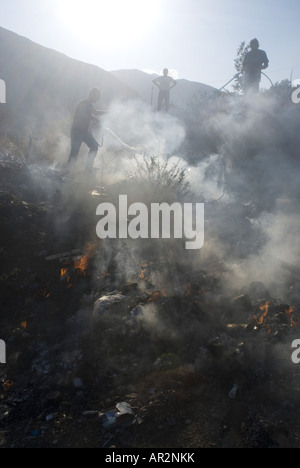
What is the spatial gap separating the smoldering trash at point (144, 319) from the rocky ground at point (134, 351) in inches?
0.4

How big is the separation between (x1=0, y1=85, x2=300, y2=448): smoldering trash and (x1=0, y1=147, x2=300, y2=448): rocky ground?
0.04 ft

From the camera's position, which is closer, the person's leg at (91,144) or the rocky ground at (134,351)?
the rocky ground at (134,351)

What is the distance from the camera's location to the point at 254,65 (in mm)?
8430

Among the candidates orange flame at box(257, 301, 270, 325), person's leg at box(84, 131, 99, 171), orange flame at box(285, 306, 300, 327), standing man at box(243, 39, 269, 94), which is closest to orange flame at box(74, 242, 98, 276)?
orange flame at box(257, 301, 270, 325)

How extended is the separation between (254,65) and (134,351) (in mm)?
8055

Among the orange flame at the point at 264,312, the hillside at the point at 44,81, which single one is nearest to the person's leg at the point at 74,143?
the orange flame at the point at 264,312

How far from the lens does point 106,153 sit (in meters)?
8.22

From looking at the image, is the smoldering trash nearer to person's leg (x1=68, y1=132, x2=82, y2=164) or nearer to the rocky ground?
the rocky ground

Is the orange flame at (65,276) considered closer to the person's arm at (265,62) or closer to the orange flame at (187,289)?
the orange flame at (187,289)

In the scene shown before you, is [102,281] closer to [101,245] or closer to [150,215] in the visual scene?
[101,245]

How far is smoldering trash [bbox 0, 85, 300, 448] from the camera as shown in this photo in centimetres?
257

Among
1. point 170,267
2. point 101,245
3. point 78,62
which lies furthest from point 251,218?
point 78,62

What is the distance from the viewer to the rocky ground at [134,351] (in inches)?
99.3
